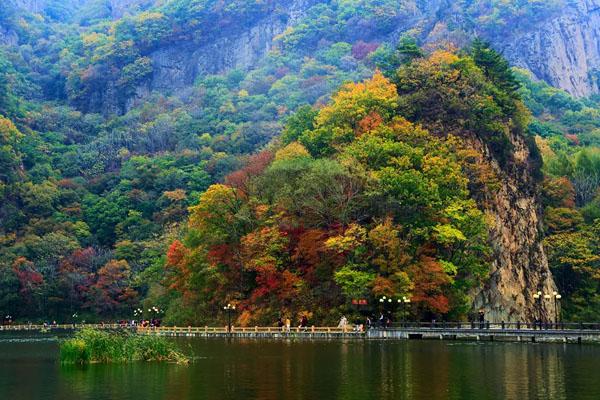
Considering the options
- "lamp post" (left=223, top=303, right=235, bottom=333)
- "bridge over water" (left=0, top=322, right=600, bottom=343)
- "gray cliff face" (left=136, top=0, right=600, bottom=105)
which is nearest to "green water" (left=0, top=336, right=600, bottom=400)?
"bridge over water" (left=0, top=322, right=600, bottom=343)

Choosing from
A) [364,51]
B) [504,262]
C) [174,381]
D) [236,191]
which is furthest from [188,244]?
[364,51]

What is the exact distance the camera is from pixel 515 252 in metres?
83.8

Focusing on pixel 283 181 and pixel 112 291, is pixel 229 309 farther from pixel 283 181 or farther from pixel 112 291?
pixel 112 291

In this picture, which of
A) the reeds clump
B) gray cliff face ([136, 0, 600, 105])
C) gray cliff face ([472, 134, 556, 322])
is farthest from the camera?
gray cliff face ([136, 0, 600, 105])

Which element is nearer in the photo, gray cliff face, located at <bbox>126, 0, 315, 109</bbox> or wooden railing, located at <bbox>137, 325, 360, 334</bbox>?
wooden railing, located at <bbox>137, 325, 360, 334</bbox>

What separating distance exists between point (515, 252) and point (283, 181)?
22.9 meters

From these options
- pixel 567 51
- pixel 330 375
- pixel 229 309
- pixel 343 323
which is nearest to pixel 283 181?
pixel 229 309

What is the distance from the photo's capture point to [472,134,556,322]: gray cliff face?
80.0m

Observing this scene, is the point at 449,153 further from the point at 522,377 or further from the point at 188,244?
the point at 522,377

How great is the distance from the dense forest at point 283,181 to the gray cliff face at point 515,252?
5.63 ft

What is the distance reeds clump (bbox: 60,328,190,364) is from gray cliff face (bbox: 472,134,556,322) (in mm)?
39927

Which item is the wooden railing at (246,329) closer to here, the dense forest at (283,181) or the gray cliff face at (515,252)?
the dense forest at (283,181)

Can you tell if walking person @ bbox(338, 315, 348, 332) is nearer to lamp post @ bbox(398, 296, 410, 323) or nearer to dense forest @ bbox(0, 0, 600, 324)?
dense forest @ bbox(0, 0, 600, 324)

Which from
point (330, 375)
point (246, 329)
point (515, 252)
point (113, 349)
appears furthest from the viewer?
point (515, 252)
